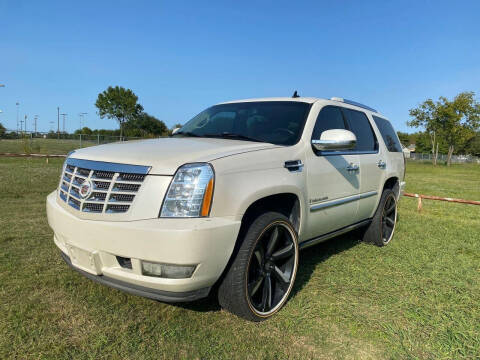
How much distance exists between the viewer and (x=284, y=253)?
289 cm

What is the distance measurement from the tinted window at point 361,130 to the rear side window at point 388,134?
1.24 feet

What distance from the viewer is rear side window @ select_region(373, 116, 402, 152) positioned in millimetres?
4996

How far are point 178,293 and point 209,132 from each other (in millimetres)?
1853

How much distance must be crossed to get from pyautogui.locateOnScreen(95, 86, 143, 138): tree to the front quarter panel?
5337 cm

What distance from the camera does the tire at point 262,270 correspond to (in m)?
2.49

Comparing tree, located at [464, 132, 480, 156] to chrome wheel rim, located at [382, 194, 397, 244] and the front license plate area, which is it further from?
the front license plate area

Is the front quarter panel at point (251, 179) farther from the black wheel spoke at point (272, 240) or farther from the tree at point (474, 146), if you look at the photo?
the tree at point (474, 146)

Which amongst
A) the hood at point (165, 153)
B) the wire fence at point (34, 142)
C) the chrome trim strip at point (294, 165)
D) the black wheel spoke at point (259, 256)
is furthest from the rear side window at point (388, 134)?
the wire fence at point (34, 142)

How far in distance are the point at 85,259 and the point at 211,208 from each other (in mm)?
985

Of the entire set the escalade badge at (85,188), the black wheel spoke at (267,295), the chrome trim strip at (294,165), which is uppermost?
the chrome trim strip at (294,165)

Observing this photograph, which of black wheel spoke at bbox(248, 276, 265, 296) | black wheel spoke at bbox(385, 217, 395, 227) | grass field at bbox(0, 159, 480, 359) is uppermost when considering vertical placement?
black wheel spoke at bbox(385, 217, 395, 227)

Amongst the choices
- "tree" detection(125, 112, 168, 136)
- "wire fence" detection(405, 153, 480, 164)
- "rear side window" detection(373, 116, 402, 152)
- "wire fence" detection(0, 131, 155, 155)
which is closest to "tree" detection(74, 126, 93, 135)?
"tree" detection(125, 112, 168, 136)

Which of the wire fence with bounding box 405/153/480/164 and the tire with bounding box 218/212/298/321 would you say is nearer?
the tire with bounding box 218/212/298/321

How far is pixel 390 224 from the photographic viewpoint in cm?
511
